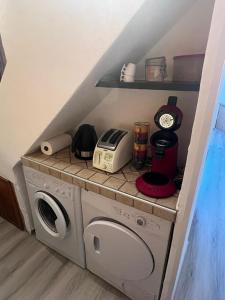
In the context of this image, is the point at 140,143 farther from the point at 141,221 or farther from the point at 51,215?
the point at 51,215

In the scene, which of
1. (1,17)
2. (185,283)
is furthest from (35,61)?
(185,283)

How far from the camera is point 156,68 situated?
3.62 ft

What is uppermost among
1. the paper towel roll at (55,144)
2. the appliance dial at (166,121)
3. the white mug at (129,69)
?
the white mug at (129,69)

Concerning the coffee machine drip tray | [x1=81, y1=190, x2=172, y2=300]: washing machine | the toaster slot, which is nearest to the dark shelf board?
the toaster slot

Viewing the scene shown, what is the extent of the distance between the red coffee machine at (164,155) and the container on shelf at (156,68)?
142mm

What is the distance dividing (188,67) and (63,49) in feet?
2.27

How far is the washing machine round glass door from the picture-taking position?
1.47 metres

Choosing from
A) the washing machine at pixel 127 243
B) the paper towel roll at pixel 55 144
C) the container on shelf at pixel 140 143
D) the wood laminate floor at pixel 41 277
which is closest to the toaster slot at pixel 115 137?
the container on shelf at pixel 140 143

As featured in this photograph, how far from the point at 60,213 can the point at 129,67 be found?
1124 millimetres

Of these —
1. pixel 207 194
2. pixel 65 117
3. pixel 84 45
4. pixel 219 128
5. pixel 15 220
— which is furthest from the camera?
pixel 219 128

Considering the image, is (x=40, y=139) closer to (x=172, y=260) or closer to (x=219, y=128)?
(x=172, y=260)

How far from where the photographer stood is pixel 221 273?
1.60 meters

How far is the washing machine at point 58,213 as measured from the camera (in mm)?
1400

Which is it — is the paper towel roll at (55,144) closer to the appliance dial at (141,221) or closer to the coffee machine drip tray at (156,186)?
the coffee machine drip tray at (156,186)
